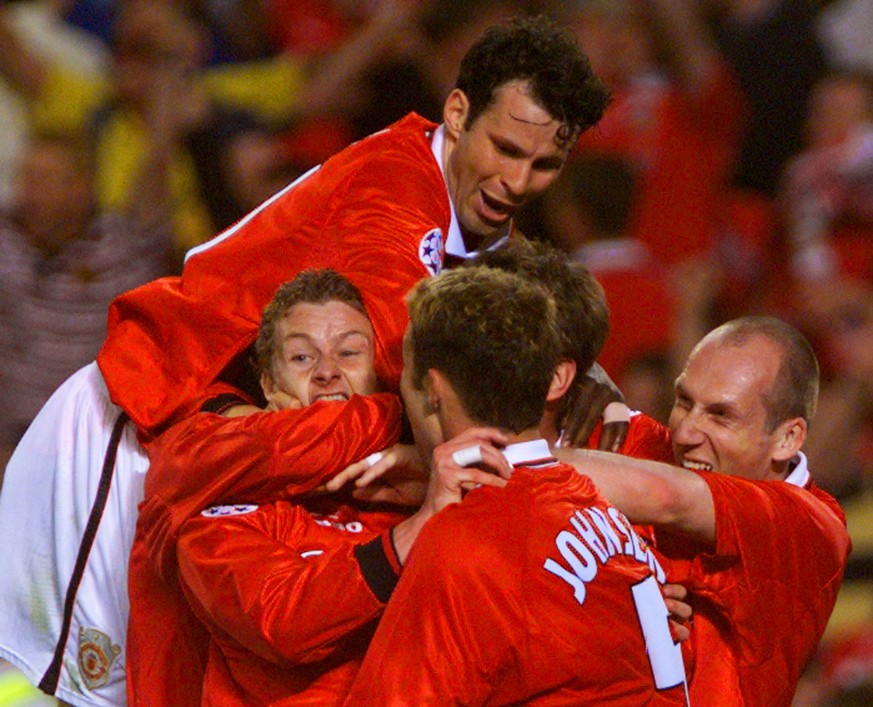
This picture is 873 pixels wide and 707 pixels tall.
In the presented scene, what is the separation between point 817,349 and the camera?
5.94 metres

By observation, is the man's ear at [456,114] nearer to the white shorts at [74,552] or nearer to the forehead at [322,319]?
the forehead at [322,319]

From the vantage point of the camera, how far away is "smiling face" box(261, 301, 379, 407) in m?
3.23

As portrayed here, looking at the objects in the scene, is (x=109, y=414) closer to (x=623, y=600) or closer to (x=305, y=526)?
(x=305, y=526)

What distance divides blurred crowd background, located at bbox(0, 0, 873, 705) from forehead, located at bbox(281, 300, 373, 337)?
2616mm

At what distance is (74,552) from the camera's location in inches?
145

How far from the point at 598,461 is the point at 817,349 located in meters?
3.11

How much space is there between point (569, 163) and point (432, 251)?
2.66 metres

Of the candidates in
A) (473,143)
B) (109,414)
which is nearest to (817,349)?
(473,143)

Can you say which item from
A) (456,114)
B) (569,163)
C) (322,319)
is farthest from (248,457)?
(569,163)

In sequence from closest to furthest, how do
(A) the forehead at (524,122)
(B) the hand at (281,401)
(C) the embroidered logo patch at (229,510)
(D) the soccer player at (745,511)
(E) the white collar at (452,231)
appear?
(C) the embroidered logo patch at (229,510) → (D) the soccer player at (745,511) → (B) the hand at (281,401) → (A) the forehead at (524,122) → (E) the white collar at (452,231)

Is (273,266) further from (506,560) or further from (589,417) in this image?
(506,560)

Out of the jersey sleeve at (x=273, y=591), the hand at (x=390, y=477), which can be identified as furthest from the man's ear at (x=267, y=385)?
the jersey sleeve at (x=273, y=591)

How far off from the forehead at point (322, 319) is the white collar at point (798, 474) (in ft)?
3.01

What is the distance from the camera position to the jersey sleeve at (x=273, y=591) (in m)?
2.74
